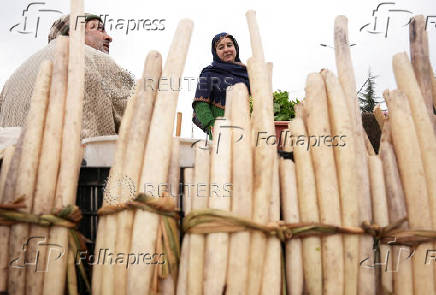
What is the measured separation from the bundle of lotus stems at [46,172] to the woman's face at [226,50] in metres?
2.49

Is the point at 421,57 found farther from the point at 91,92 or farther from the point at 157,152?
the point at 91,92

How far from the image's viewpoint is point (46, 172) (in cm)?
110

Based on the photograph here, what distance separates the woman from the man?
675 millimetres

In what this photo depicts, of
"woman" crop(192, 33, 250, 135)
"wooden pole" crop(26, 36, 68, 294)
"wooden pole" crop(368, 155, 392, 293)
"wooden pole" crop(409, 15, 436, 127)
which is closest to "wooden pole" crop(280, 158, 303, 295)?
"wooden pole" crop(368, 155, 392, 293)

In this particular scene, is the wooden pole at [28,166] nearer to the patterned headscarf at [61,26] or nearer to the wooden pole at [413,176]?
the wooden pole at [413,176]

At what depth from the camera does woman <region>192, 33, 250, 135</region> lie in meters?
3.35

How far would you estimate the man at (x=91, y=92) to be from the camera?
8.14ft

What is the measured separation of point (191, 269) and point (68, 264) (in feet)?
1.13

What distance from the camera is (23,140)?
113 centimetres

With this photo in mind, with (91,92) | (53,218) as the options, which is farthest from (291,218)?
Result: (91,92)

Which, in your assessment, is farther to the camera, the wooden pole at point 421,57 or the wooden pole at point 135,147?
the wooden pole at point 421,57

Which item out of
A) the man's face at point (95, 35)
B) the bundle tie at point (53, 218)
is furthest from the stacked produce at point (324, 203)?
the man's face at point (95, 35)

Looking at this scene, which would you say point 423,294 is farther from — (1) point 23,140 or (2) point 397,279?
(1) point 23,140

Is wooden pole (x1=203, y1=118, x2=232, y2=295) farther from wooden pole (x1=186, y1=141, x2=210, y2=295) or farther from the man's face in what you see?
the man's face
